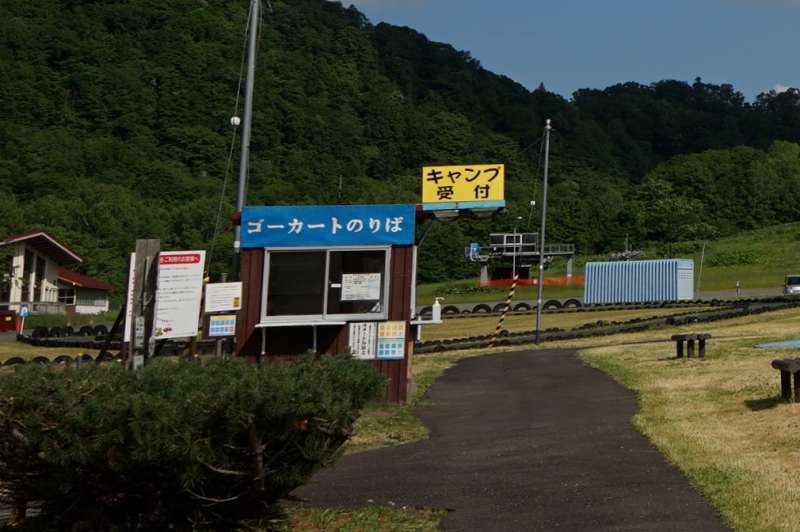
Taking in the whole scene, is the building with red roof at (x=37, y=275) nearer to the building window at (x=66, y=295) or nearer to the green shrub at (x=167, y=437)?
the building window at (x=66, y=295)

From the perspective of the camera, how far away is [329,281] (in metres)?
19.2

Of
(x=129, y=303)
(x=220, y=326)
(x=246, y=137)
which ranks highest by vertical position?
(x=246, y=137)

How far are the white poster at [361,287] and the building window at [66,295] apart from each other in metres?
77.9

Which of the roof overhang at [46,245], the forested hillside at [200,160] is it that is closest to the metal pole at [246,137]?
the roof overhang at [46,245]

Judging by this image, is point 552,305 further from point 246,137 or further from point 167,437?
point 167,437

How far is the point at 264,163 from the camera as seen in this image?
16112 cm

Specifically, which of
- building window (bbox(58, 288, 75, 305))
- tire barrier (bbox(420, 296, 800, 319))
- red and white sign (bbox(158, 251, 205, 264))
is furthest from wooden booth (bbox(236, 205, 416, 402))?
building window (bbox(58, 288, 75, 305))

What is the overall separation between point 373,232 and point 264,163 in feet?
474

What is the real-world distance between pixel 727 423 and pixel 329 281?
784 centimetres

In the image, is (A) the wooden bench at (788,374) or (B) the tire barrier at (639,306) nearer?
(A) the wooden bench at (788,374)

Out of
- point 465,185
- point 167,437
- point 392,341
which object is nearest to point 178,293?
point 392,341

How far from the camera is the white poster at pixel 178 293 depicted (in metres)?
13.7

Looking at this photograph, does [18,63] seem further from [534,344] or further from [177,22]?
[534,344]

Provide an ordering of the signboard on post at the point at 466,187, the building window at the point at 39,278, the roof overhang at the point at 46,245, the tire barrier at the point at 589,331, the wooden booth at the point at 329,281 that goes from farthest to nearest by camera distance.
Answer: the building window at the point at 39,278 < the roof overhang at the point at 46,245 < the tire barrier at the point at 589,331 < the signboard on post at the point at 466,187 < the wooden booth at the point at 329,281
